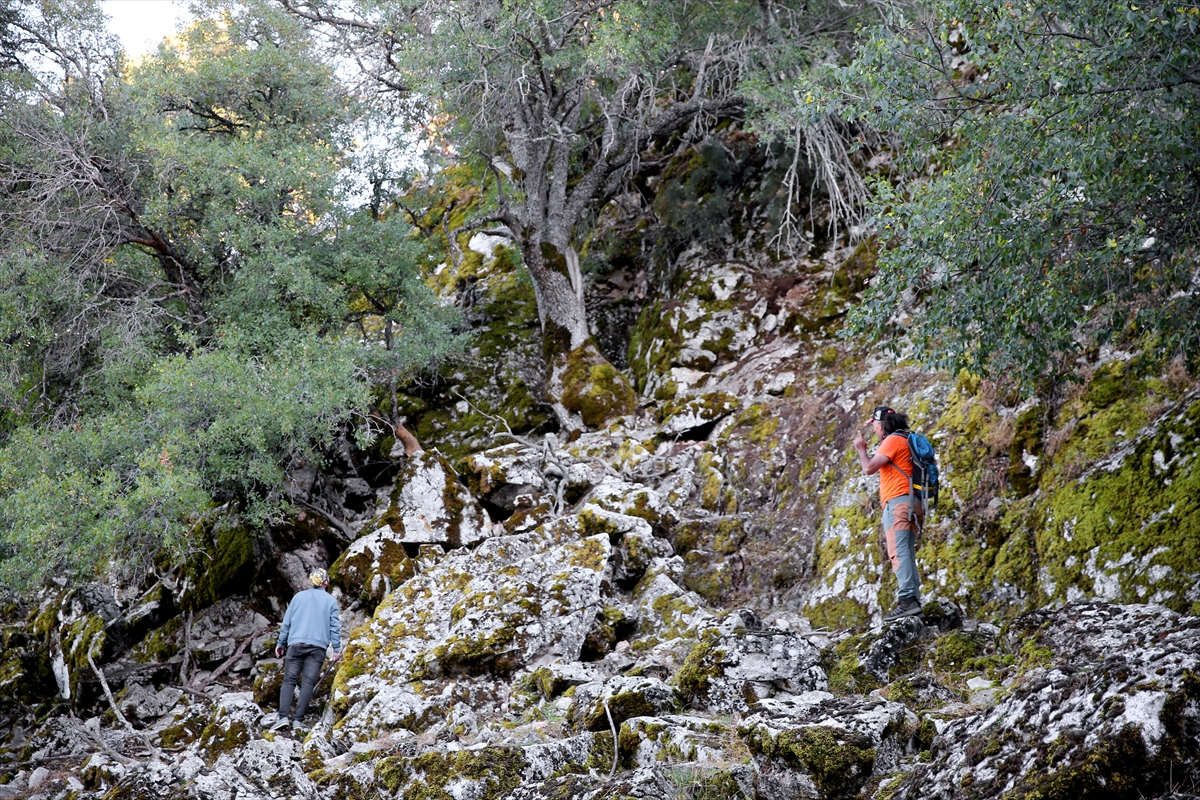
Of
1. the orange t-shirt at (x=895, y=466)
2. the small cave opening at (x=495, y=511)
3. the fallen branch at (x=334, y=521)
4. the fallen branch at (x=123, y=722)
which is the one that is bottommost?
the fallen branch at (x=123, y=722)

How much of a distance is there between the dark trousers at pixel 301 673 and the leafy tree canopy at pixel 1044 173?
717 centimetres

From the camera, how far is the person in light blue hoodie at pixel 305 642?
9719 mm

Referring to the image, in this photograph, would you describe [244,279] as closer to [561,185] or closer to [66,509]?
[66,509]

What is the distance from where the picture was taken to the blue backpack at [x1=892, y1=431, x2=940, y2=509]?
780 centimetres

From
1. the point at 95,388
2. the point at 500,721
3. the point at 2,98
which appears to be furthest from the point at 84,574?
the point at 2,98

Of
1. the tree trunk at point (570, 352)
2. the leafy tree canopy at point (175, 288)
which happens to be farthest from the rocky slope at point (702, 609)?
the leafy tree canopy at point (175, 288)

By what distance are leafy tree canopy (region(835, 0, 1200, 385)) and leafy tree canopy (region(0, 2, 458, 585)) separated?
365 inches

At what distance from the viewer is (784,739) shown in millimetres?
5172

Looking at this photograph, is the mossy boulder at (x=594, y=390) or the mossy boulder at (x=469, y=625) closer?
the mossy boulder at (x=469, y=625)

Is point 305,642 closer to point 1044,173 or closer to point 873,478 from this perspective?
point 873,478

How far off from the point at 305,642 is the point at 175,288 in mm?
8797

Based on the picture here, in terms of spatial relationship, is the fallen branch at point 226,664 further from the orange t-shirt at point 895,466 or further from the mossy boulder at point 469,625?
the orange t-shirt at point 895,466

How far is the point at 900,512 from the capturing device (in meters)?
7.69

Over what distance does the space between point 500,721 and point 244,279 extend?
33.4ft
